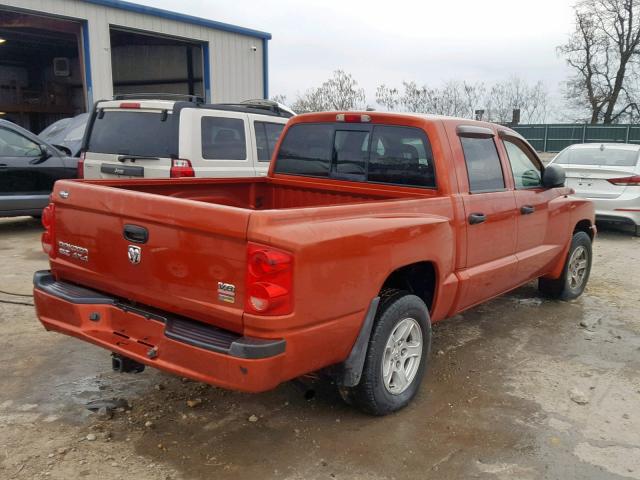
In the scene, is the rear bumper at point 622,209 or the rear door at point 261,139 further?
the rear bumper at point 622,209

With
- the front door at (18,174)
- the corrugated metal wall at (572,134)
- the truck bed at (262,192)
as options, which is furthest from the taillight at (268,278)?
the corrugated metal wall at (572,134)

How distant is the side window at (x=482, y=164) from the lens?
4254 millimetres

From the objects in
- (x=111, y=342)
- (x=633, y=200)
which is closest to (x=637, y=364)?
(x=111, y=342)

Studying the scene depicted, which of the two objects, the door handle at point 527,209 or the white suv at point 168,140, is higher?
the white suv at point 168,140

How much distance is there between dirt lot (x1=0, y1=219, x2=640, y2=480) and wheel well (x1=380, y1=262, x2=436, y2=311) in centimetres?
64

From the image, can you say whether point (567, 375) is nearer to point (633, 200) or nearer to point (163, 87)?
point (633, 200)

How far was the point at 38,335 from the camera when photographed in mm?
4719

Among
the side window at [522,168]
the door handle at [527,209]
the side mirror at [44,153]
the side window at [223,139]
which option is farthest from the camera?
the side mirror at [44,153]

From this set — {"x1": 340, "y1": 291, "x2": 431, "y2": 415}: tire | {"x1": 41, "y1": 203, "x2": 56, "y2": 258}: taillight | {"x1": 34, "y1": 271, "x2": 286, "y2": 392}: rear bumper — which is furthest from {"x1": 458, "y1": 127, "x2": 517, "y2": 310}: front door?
{"x1": 41, "y1": 203, "x2": 56, "y2": 258}: taillight

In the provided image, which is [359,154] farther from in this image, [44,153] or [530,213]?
[44,153]

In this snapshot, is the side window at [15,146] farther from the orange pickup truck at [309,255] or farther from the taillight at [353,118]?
the taillight at [353,118]

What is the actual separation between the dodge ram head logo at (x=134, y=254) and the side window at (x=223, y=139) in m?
4.31

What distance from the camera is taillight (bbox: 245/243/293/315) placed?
2662mm

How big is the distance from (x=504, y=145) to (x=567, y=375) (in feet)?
6.09
